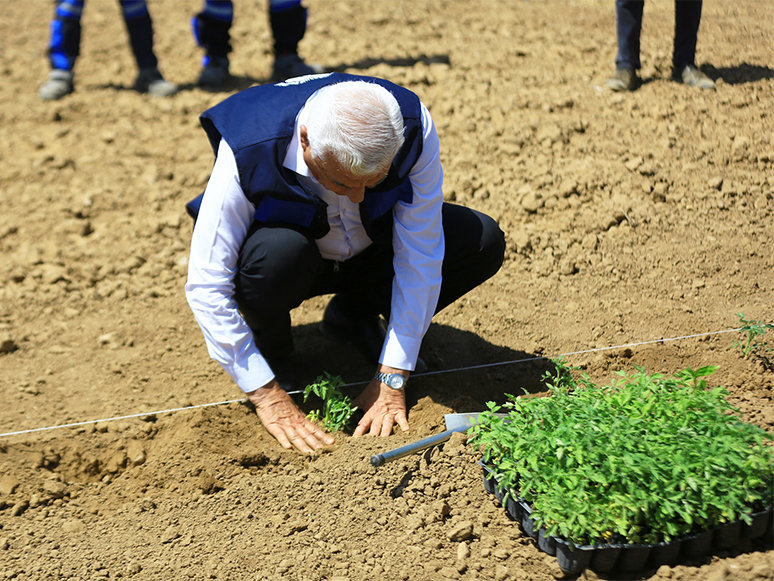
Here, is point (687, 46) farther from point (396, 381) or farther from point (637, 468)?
point (637, 468)

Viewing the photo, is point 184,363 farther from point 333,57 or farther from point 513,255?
point 333,57

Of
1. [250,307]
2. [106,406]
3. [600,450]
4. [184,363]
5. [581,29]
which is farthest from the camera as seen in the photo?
[581,29]

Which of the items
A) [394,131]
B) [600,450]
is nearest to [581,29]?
[394,131]

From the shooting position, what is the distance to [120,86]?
5055 millimetres

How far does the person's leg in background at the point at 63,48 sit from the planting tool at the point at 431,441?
161 inches

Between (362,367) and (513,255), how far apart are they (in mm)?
984

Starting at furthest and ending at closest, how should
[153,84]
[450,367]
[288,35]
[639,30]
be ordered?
[153,84] → [288,35] → [639,30] → [450,367]

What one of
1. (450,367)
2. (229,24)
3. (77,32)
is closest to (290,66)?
(229,24)

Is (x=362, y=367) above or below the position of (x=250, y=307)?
below

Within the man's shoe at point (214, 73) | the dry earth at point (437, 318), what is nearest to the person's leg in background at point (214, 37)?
the man's shoe at point (214, 73)

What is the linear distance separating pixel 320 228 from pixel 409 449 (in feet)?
2.61

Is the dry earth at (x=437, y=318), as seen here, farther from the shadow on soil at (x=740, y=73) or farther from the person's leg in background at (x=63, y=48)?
the person's leg in background at (x=63, y=48)

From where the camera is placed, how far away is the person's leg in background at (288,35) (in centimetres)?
457

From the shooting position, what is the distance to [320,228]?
7.53 feet
